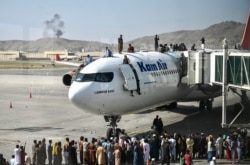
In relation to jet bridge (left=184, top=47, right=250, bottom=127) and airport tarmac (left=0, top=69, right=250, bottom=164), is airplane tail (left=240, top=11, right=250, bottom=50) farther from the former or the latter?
airport tarmac (left=0, top=69, right=250, bottom=164)

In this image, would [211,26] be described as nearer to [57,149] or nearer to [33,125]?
[33,125]

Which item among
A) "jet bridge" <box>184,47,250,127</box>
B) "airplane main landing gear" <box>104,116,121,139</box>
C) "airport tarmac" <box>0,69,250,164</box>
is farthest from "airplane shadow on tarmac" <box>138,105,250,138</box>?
"airplane main landing gear" <box>104,116,121,139</box>

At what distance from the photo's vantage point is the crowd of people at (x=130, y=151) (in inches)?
509

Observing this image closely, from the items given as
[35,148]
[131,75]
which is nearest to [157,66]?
[131,75]

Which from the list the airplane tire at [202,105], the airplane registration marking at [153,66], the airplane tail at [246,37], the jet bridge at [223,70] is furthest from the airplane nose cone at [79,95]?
the airplane tire at [202,105]

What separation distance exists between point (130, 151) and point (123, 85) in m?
3.41

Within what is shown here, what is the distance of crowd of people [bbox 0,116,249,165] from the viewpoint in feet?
42.4

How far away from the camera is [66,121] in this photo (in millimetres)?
22609

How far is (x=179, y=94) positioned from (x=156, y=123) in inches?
134

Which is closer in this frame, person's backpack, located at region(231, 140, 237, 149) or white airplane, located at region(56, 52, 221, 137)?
person's backpack, located at region(231, 140, 237, 149)

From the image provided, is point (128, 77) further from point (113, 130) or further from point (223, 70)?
point (223, 70)

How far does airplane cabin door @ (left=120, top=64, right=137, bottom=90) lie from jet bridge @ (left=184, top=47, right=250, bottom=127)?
3.01 metres

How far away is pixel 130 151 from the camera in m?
13.6

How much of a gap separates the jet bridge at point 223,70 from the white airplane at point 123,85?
1.43 meters
